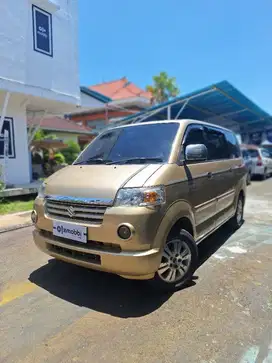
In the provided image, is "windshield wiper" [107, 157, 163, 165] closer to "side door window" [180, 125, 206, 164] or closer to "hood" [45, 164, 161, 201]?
"hood" [45, 164, 161, 201]

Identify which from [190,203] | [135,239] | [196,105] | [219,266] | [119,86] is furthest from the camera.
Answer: [119,86]

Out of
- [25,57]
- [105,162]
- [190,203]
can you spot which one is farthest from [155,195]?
[25,57]

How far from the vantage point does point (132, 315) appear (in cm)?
297

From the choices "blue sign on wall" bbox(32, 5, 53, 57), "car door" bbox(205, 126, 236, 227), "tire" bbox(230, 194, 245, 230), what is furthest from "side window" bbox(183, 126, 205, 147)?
"blue sign on wall" bbox(32, 5, 53, 57)

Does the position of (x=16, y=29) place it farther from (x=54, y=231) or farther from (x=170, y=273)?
(x=170, y=273)

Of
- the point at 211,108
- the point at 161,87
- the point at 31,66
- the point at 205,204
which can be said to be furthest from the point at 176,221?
the point at 161,87

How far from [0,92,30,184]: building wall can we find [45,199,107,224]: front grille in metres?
7.29

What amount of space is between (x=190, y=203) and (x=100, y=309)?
1.59 m

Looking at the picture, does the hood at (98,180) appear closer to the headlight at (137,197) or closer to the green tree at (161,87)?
the headlight at (137,197)

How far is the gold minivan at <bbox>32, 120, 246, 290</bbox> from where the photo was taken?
2.91 metres

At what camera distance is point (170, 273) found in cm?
336

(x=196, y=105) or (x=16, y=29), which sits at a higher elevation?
(x=16, y=29)

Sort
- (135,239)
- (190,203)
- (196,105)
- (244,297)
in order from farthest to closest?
(196,105) < (190,203) < (244,297) < (135,239)

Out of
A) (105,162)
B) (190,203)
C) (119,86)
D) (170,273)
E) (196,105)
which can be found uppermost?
(119,86)
